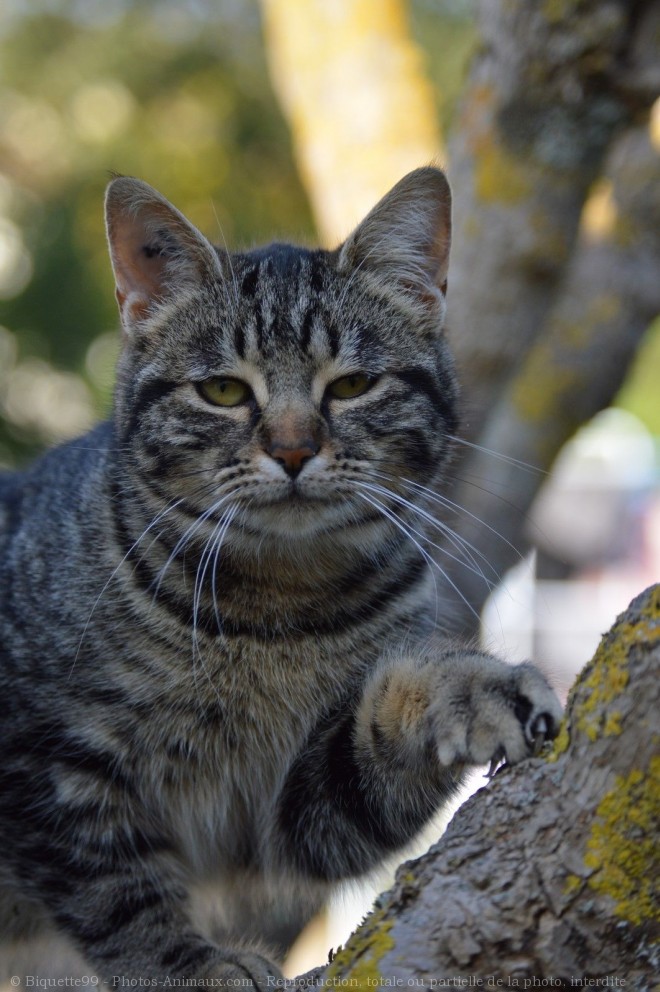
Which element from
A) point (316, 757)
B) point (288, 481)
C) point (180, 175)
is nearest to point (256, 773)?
point (316, 757)

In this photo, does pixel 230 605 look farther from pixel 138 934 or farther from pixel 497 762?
pixel 497 762

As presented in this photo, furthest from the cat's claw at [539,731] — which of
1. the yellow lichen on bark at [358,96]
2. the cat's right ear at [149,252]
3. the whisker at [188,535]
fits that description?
the yellow lichen on bark at [358,96]

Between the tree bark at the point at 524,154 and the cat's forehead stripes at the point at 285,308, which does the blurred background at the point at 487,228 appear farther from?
the cat's forehead stripes at the point at 285,308

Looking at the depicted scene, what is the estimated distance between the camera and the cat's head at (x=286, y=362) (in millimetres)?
1987

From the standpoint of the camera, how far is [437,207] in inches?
90.1

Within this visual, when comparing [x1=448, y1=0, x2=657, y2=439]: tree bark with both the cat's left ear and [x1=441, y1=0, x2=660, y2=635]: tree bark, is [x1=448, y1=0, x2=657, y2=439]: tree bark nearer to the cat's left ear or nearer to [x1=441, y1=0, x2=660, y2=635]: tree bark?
[x1=441, y1=0, x2=660, y2=635]: tree bark

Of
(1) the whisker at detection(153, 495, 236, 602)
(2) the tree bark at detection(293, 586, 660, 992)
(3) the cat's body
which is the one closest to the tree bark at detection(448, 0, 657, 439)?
(3) the cat's body

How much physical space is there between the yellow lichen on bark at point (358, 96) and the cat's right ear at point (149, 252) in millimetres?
1400

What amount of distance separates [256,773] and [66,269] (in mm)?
3987

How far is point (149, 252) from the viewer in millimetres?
2271

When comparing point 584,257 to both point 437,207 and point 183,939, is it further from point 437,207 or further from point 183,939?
point 183,939

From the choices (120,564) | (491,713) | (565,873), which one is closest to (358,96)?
(120,564)

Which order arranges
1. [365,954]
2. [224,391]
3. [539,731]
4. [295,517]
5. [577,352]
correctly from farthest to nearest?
[577,352] < [224,391] < [295,517] < [539,731] < [365,954]

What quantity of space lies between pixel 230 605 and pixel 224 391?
43 cm
